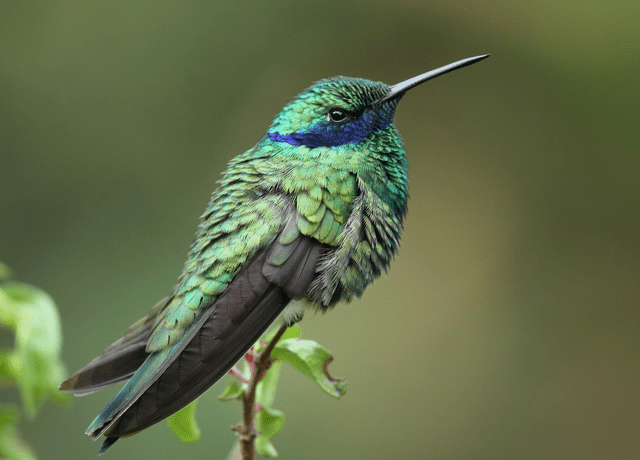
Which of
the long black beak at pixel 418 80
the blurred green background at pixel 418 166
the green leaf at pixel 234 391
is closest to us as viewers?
the green leaf at pixel 234 391

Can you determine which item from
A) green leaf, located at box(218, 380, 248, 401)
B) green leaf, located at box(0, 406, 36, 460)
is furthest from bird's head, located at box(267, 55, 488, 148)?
green leaf, located at box(0, 406, 36, 460)

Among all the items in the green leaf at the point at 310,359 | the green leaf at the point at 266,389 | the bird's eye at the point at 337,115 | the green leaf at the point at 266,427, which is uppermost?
Result: the bird's eye at the point at 337,115

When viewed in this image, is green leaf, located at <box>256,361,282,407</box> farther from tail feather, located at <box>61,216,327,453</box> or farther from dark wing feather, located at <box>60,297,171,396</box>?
dark wing feather, located at <box>60,297,171,396</box>

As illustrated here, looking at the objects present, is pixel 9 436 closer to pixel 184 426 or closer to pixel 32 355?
pixel 32 355

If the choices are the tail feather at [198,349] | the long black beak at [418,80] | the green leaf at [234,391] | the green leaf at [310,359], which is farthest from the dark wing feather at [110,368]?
the long black beak at [418,80]

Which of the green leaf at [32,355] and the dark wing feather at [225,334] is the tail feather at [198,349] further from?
the green leaf at [32,355]

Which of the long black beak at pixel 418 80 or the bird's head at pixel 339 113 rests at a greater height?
the long black beak at pixel 418 80

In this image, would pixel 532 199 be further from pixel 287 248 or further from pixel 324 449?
pixel 287 248

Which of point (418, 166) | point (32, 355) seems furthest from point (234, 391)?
point (418, 166)
